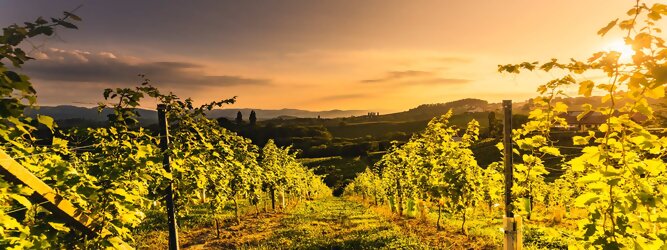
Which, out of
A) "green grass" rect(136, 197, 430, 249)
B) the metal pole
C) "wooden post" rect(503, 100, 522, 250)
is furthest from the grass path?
the metal pole

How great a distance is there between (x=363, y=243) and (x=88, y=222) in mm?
10239

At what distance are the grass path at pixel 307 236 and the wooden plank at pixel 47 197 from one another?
919 cm

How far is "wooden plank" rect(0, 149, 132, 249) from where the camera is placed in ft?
11.1

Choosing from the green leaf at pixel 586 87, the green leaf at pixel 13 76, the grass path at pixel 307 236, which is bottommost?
the grass path at pixel 307 236

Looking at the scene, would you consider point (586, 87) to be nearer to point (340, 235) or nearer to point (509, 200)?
point (509, 200)

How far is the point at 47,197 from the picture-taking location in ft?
12.5

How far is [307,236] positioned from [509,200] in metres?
9.37

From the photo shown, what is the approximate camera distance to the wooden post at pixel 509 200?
23.0 ft

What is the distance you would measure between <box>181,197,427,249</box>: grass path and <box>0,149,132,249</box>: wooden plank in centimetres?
919

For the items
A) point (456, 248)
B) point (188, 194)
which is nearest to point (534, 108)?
point (188, 194)

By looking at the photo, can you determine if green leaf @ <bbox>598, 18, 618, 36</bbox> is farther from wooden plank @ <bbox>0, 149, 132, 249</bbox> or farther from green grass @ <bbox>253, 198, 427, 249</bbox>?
green grass @ <bbox>253, 198, 427, 249</bbox>

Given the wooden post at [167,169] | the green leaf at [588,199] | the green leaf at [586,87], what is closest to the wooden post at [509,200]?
the green leaf at [588,199]

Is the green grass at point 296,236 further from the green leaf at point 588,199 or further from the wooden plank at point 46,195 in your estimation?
the green leaf at point 588,199

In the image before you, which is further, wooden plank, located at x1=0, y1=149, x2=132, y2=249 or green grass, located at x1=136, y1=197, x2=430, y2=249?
green grass, located at x1=136, y1=197, x2=430, y2=249
